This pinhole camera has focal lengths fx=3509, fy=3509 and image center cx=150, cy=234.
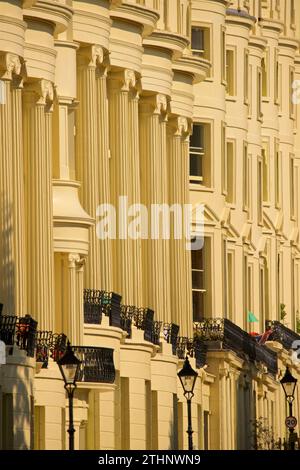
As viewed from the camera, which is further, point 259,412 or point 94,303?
point 259,412

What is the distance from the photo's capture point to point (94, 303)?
3462 inches

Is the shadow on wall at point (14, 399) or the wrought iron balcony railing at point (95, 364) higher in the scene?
the wrought iron balcony railing at point (95, 364)

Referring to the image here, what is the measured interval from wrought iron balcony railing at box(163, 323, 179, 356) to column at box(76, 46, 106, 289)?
9.58 m

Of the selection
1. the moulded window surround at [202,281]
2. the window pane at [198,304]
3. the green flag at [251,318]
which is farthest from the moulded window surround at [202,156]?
the green flag at [251,318]

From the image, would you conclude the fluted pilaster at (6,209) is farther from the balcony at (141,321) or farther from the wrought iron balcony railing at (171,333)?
the wrought iron balcony railing at (171,333)

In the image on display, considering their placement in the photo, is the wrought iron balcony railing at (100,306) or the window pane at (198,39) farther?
the window pane at (198,39)

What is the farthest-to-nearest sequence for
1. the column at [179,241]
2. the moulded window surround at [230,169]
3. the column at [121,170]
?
the moulded window surround at [230,169], the column at [179,241], the column at [121,170]

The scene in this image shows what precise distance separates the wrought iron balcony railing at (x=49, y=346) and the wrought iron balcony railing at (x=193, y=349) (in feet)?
63.8

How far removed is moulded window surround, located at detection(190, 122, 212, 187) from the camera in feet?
363

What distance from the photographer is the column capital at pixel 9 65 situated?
77.4 meters

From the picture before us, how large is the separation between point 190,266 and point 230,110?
1386 cm

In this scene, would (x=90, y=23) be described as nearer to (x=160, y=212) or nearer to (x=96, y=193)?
(x=96, y=193)

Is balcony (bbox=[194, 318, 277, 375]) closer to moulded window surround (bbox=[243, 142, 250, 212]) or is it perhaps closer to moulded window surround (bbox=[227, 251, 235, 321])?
moulded window surround (bbox=[227, 251, 235, 321])
